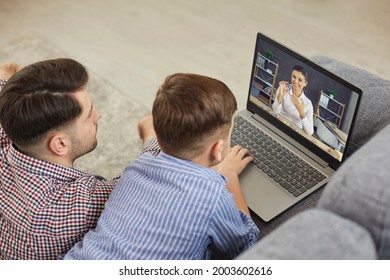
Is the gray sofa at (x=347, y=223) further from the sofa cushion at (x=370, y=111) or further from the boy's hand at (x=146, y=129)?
the boy's hand at (x=146, y=129)

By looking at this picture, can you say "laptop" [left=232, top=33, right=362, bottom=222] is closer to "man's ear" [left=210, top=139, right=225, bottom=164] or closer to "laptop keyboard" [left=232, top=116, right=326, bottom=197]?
"laptop keyboard" [left=232, top=116, right=326, bottom=197]

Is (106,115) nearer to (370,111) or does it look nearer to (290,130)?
(290,130)

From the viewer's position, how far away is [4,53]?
2816mm

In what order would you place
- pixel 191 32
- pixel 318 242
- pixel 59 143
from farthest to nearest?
pixel 191 32
pixel 59 143
pixel 318 242

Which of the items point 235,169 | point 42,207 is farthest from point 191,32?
point 42,207

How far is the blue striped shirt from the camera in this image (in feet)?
3.44

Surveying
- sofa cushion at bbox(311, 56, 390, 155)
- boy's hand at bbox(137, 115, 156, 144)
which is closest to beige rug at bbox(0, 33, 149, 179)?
boy's hand at bbox(137, 115, 156, 144)

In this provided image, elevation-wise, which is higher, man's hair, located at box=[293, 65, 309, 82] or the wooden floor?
man's hair, located at box=[293, 65, 309, 82]

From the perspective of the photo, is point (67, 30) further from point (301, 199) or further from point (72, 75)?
point (301, 199)

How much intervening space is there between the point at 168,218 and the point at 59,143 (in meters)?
0.39

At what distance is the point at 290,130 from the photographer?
1.45m

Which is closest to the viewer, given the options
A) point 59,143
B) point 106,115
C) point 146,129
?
point 59,143

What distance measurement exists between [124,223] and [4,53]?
2080 millimetres

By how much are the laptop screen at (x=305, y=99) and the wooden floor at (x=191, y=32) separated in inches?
41.4
